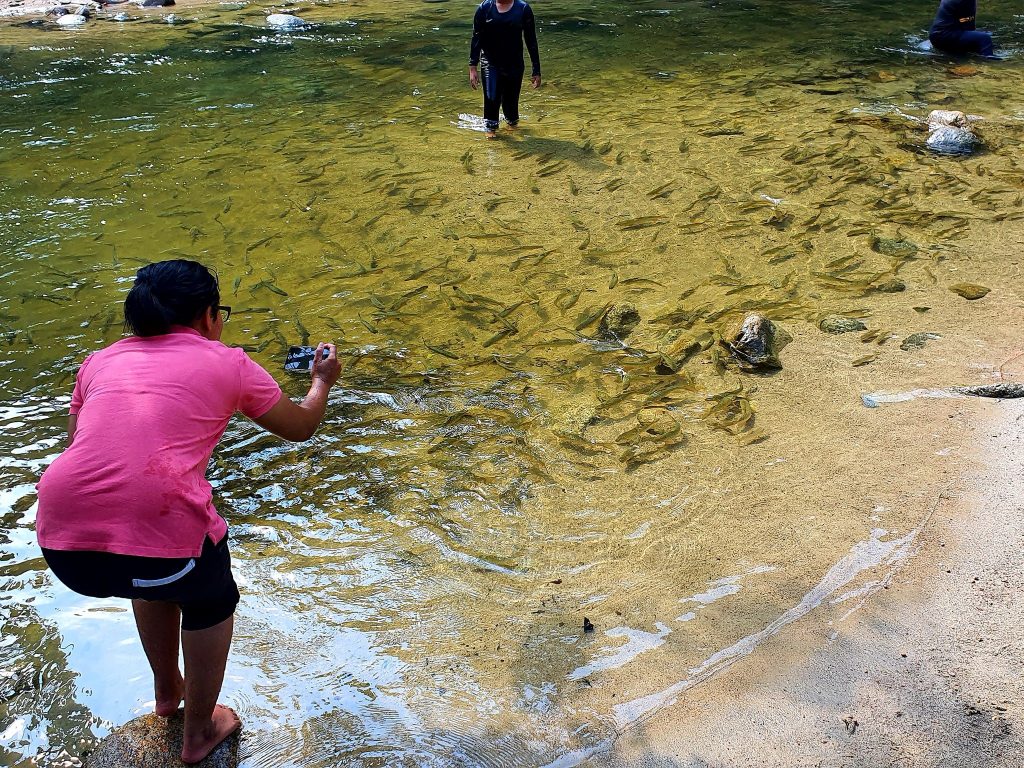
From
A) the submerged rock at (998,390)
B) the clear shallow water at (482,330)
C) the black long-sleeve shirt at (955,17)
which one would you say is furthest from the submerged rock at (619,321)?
the black long-sleeve shirt at (955,17)

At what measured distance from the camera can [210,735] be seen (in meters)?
2.86

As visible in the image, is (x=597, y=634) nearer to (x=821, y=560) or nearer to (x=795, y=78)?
(x=821, y=560)

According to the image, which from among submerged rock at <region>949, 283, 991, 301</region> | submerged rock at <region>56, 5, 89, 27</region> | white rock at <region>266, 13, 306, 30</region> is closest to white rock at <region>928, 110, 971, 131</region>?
submerged rock at <region>949, 283, 991, 301</region>

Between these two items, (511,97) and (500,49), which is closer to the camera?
(500,49)

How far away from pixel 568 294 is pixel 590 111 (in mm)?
5114

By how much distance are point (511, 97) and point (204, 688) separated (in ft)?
26.8

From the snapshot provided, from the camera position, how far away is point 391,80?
12.4 metres

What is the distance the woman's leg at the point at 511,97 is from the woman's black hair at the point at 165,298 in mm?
7463

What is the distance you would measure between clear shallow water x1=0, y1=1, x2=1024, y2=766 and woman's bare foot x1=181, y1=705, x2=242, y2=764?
126 millimetres

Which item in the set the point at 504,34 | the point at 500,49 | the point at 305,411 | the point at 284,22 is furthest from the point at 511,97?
→ the point at 284,22

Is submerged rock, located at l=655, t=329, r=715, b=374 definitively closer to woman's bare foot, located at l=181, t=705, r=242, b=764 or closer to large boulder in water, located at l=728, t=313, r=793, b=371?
large boulder in water, located at l=728, t=313, r=793, b=371

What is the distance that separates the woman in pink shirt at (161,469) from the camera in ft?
7.75

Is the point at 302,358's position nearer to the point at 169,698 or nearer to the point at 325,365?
A: the point at 325,365

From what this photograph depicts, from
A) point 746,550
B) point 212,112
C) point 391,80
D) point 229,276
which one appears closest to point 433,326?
point 229,276
